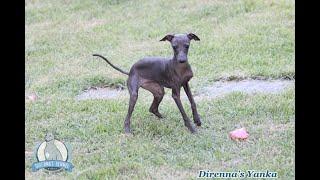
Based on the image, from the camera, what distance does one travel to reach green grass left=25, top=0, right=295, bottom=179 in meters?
6.37

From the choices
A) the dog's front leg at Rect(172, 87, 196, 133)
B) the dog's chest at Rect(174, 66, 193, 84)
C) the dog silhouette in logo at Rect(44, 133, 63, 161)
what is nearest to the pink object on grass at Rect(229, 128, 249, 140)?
the dog's front leg at Rect(172, 87, 196, 133)

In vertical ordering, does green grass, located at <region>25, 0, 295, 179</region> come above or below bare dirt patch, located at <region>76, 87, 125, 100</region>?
above

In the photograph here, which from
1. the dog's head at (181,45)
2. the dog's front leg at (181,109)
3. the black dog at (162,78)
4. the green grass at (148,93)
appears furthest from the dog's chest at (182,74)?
the green grass at (148,93)

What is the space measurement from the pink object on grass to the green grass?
0.40 feet

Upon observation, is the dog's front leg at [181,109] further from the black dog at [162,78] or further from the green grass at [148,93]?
the green grass at [148,93]

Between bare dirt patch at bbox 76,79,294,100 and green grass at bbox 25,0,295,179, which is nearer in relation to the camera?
green grass at bbox 25,0,295,179

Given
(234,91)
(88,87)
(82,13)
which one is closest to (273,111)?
(234,91)

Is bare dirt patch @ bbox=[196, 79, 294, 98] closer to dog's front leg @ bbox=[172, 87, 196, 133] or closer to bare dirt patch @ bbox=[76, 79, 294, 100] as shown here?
bare dirt patch @ bbox=[76, 79, 294, 100]

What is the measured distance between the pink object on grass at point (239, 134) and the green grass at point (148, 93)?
0.12m

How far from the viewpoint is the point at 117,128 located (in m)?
7.29

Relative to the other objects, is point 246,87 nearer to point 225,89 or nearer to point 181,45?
point 225,89

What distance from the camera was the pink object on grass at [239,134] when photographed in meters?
6.80

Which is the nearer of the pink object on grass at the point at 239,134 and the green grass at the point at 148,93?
the green grass at the point at 148,93

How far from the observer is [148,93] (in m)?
8.74
